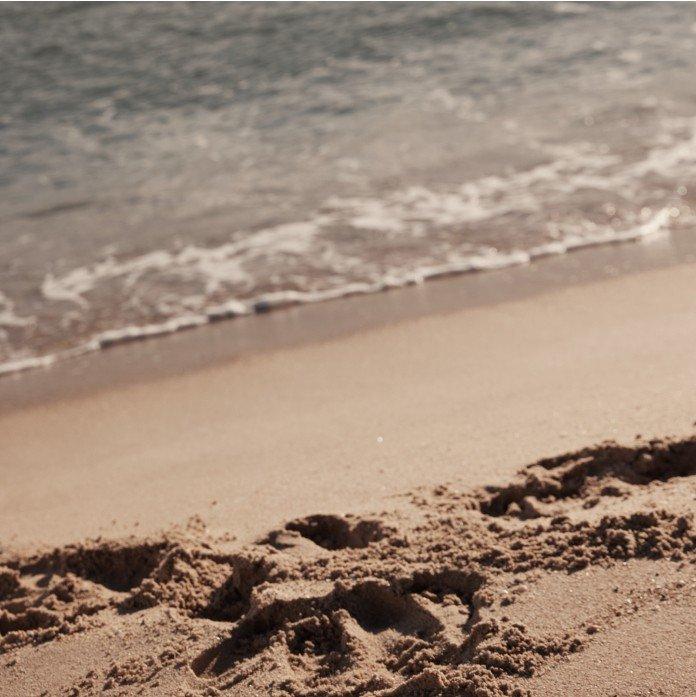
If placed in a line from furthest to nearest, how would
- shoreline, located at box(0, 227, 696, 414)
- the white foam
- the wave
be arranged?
1. the white foam
2. the wave
3. shoreline, located at box(0, 227, 696, 414)

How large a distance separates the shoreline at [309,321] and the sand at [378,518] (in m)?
0.14

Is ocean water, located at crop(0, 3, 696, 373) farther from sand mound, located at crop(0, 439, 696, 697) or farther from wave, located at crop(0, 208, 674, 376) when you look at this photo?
sand mound, located at crop(0, 439, 696, 697)

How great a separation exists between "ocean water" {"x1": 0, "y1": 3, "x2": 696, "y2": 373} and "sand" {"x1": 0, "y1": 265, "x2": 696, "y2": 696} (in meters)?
0.94

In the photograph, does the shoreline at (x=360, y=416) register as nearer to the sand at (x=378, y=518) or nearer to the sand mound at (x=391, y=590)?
the sand at (x=378, y=518)

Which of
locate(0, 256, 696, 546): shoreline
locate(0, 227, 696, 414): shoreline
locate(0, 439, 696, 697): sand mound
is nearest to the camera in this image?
locate(0, 439, 696, 697): sand mound

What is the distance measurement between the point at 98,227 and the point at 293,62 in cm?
379

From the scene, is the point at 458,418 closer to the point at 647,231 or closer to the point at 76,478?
the point at 76,478

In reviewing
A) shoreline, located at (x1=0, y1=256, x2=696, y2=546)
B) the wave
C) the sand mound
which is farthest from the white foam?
the sand mound

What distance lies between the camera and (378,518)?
2.88 metres

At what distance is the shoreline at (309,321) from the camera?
4484mm

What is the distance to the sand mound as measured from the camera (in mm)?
2258

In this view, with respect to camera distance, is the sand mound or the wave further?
the wave

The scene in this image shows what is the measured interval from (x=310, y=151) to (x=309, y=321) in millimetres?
2579

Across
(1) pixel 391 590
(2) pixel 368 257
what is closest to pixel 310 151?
(2) pixel 368 257
